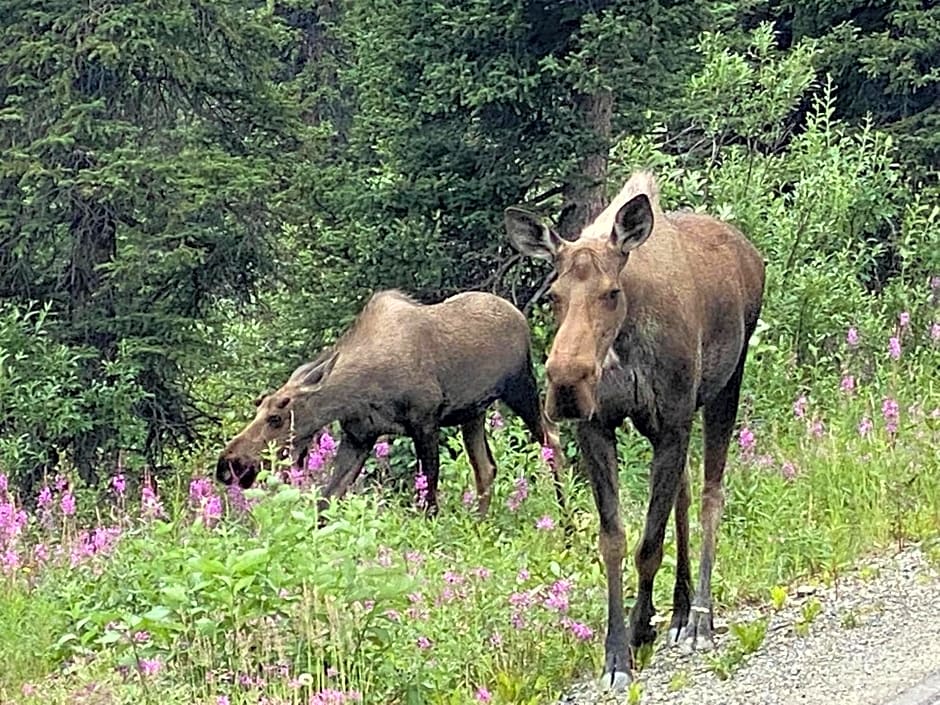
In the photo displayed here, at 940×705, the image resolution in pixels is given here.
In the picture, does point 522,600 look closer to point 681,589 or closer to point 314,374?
point 681,589

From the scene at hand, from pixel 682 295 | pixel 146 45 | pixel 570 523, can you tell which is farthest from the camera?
pixel 146 45

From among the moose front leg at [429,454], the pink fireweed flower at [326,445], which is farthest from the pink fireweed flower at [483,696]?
the pink fireweed flower at [326,445]

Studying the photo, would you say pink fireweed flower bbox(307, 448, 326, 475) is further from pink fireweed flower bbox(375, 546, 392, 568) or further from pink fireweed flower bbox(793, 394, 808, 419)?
pink fireweed flower bbox(793, 394, 808, 419)

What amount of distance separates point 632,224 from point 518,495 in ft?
14.7

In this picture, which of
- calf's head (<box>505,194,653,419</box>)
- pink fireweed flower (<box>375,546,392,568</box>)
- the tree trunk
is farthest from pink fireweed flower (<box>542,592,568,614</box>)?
the tree trunk

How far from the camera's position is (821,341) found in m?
14.6

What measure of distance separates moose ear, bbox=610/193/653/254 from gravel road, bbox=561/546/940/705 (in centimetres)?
192

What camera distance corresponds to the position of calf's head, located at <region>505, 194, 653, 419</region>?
21.6ft

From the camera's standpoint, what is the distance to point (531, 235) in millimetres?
7371

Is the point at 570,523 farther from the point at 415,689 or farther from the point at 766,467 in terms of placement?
the point at 415,689

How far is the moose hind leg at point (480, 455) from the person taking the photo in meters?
12.6

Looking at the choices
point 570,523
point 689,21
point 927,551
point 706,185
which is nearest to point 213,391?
point 706,185

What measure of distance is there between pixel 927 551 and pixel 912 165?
11657 millimetres

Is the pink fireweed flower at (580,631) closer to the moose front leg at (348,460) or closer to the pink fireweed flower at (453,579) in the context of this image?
the pink fireweed flower at (453,579)
